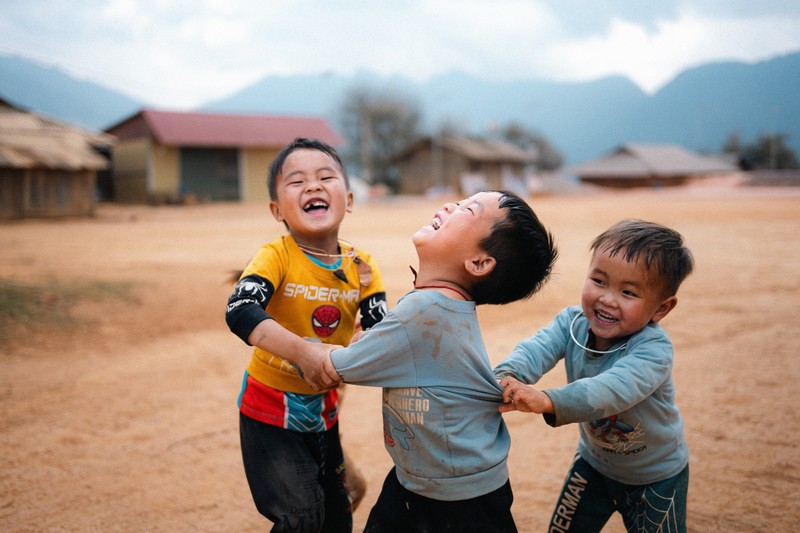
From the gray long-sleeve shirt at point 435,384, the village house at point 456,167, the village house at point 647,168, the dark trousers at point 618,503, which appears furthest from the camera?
the village house at point 647,168

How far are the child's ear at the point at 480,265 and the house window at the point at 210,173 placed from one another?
96.4 ft

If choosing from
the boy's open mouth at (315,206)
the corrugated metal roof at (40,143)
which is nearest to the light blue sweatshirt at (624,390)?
the boy's open mouth at (315,206)

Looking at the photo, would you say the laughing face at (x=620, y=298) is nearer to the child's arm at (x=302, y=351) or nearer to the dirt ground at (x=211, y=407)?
the child's arm at (x=302, y=351)

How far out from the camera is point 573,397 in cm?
184

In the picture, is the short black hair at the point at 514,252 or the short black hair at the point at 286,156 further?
the short black hair at the point at 286,156

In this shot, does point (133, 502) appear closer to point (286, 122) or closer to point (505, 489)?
point (505, 489)

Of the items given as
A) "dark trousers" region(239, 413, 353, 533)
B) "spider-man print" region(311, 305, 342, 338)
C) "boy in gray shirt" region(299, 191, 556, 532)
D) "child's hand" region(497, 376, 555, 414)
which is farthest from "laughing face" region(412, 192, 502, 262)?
"dark trousers" region(239, 413, 353, 533)

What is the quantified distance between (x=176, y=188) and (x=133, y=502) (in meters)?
28.1

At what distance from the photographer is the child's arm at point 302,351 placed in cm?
182

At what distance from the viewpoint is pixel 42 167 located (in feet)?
62.8

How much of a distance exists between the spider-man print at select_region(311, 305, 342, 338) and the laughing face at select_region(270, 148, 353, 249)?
255mm

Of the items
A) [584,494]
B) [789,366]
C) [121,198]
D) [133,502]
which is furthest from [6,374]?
[121,198]

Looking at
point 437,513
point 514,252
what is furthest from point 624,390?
point 437,513

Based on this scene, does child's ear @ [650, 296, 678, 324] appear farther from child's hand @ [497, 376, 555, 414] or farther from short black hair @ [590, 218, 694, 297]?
child's hand @ [497, 376, 555, 414]
